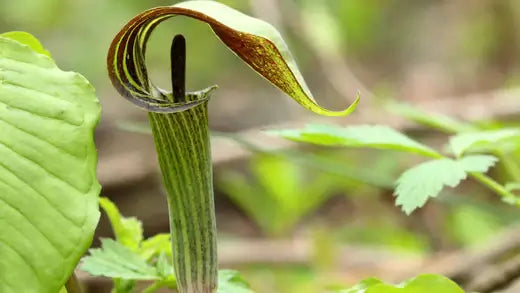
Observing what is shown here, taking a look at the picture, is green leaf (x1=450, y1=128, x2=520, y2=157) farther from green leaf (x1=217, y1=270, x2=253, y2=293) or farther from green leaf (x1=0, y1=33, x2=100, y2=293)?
green leaf (x1=0, y1=33, x2=100, y2=293)

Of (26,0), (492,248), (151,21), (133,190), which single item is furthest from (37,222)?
(26,0)

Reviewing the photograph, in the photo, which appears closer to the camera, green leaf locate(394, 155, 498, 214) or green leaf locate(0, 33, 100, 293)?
green leaf locate(0, 33, 100, 293)

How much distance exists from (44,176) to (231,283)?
307mm

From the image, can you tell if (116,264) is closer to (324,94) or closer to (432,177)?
(432,177)

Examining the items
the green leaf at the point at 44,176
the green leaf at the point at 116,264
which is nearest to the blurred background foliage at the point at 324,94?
the green leaf at the point at 116,264

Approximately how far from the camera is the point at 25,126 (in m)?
0.61

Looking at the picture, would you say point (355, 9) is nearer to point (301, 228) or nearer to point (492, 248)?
point (301, 228)

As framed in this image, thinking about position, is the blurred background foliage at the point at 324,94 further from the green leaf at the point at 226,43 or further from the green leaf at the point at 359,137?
the green leaf at the point at 226,43

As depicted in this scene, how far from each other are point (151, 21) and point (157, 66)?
4928mm

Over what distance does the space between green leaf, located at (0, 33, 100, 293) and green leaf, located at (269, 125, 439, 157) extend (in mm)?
305

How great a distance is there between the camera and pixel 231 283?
83 centimetres

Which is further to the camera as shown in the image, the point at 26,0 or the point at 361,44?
the point at 361,44

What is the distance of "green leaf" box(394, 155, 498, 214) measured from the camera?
31.7 inches

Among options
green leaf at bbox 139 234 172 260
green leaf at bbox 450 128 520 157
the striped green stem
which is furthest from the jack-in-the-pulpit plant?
green leaf at bbox 450 128 520 157
